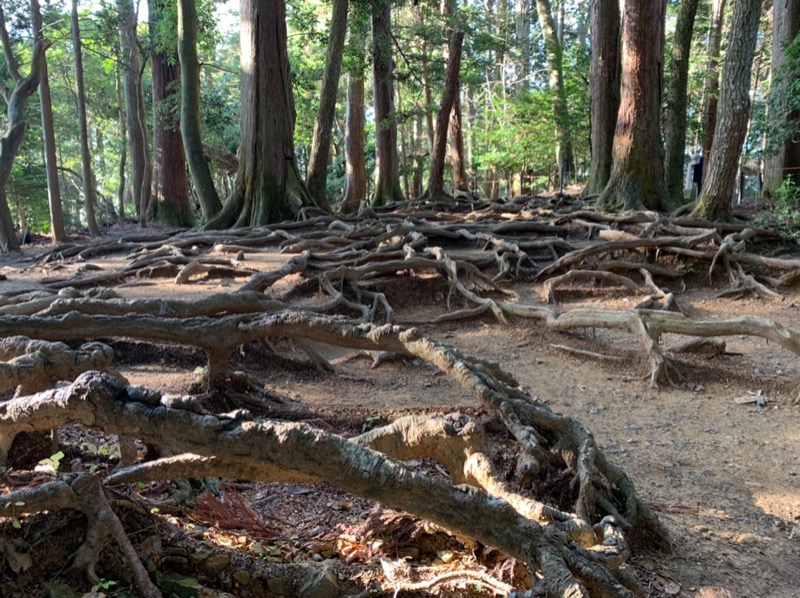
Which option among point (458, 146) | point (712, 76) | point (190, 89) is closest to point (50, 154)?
point (190, 89)

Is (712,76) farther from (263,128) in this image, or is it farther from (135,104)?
(135,104)

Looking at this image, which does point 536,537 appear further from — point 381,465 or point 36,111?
point 36,111

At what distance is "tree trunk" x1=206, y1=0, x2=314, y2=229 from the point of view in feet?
35.3

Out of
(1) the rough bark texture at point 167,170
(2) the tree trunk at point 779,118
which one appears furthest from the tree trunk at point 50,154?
(2) the tree trunk at point 779,118

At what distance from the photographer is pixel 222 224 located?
11.0m

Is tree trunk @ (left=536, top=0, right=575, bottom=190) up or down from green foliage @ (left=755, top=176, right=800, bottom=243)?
up

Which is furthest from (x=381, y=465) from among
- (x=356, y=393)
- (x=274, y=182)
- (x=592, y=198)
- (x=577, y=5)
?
(x=577, y=5)

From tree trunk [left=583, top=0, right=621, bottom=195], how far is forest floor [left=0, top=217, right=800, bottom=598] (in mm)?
4367

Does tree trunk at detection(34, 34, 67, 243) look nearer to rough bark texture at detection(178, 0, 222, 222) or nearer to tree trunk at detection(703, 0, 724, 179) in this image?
rough bark texture at detection(178, 0, 222, 222)

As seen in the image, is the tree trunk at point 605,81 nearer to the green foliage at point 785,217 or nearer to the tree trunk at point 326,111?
the green foliage at point 785,217

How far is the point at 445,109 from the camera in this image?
540 inches

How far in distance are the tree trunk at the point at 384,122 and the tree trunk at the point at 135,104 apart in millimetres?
5955

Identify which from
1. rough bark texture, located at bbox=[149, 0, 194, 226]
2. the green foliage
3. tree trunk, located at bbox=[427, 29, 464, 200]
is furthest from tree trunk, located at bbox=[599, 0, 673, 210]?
rough bark texture, located at bbox=[149, 0, 194, 226]

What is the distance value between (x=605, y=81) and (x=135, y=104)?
523 inches
